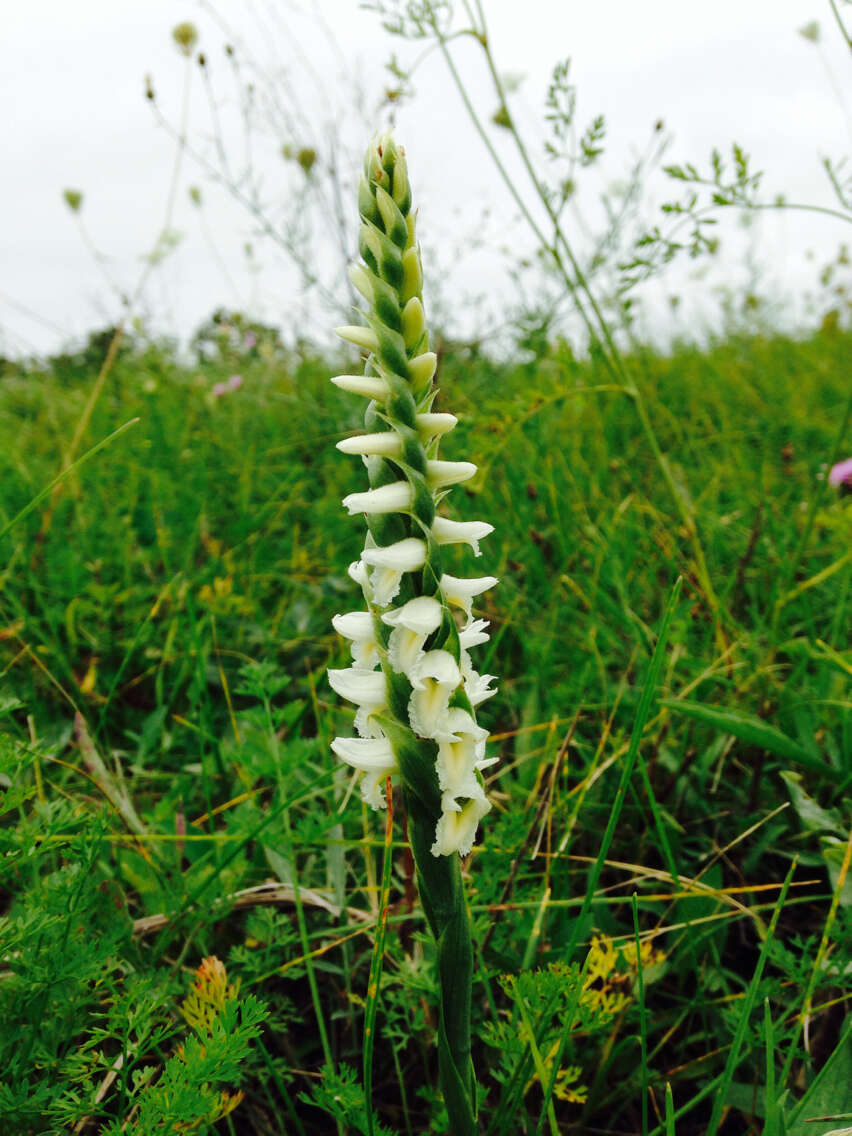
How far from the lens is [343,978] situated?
4.60 ft

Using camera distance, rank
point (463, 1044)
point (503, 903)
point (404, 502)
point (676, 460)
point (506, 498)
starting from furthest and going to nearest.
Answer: point (676, 460) < point (506, 498) < point (503, 903) < point (463, 1044) < point (404, 502)

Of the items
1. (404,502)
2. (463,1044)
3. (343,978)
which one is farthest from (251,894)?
(404,502)

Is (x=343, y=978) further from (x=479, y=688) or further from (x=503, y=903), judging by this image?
(x=479, y=688)

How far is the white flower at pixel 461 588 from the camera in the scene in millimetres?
834

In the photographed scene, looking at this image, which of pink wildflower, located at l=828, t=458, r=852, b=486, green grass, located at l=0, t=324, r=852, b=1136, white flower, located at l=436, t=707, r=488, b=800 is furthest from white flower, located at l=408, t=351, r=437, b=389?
pink wildflower, located at l=828, t=458, r=852, b=486

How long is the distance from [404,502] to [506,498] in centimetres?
200

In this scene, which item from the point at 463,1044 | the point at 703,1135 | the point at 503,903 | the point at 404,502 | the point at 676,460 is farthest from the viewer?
the point at 676,460

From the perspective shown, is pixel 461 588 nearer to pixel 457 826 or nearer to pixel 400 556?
pixel 400 556

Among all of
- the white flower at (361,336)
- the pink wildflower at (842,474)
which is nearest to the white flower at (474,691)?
the white flower at (361,336)

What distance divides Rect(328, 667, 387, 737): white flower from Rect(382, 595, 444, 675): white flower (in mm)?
35

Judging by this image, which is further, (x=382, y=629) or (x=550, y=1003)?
(x=550, y=1003)

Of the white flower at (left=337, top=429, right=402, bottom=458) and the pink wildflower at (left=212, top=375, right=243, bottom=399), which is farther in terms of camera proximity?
the pink wildflower at (left=212, top=375, right=243, bottom=399)

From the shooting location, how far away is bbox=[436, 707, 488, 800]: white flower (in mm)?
785

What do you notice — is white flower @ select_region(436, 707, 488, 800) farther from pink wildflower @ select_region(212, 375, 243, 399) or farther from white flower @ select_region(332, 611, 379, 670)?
pink wildflower @ select_region(212, 375, 243, 399)
